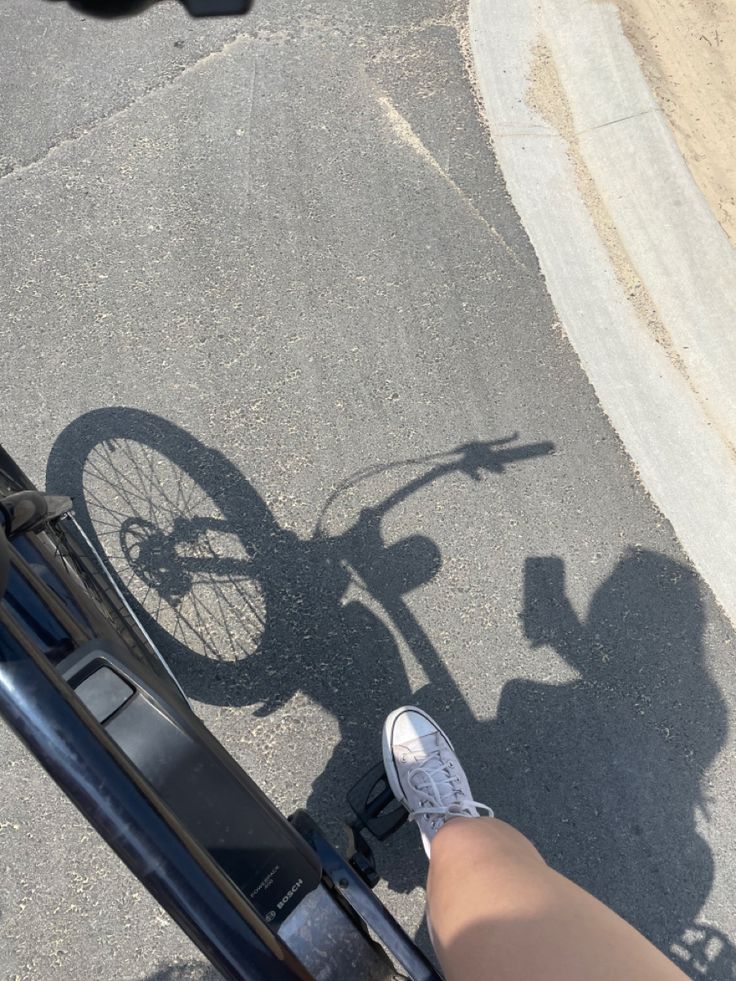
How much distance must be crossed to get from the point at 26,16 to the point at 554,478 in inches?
148

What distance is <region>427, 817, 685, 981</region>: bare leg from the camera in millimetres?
1679

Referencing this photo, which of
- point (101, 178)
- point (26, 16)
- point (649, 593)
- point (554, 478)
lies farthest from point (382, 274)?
point (26, 16)

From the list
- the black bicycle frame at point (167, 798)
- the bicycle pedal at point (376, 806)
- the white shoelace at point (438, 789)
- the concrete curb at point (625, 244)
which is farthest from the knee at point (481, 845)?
the concrete curb at point (625, 244)

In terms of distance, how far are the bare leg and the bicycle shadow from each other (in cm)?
65

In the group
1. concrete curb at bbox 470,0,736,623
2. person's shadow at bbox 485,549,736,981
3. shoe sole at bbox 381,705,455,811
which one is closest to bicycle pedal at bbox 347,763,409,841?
shoe sole at bbox 381,705,455,811

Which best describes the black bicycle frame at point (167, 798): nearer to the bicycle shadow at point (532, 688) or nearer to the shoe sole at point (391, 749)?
the shoe sole at point (391, 749)

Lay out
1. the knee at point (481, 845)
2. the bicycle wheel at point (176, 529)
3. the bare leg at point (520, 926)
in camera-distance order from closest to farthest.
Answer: the bare leg at point (520, 926)
the knee at point (481, 845)
the bicycle wheel at point (176, 529)

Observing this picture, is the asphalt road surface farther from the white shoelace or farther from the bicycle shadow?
the white shoelace

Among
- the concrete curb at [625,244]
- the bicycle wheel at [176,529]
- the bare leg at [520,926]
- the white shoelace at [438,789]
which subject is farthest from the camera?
the concrete curb at [625,244]

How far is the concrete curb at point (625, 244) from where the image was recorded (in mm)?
3240

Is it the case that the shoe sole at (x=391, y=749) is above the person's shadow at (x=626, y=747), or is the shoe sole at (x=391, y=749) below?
above

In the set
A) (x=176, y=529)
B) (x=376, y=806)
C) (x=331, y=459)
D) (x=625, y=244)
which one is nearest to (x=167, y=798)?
(x=376, y=806)

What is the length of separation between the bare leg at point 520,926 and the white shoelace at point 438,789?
341mm

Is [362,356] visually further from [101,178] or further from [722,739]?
[722,739]
